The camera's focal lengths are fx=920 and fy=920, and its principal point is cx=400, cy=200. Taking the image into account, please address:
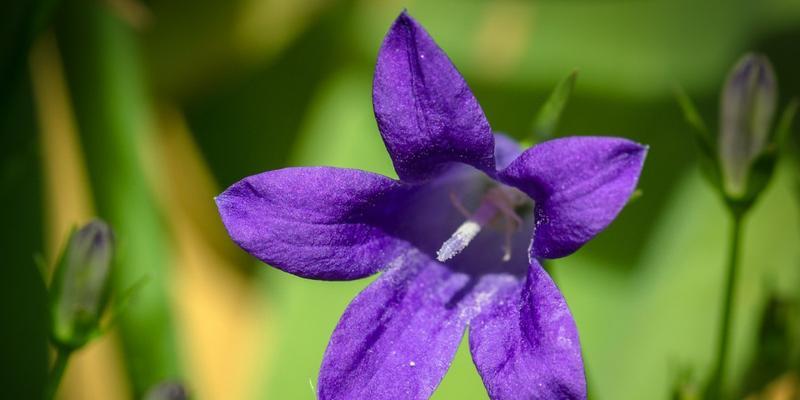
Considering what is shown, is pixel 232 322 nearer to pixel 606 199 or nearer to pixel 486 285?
pixel 486 285

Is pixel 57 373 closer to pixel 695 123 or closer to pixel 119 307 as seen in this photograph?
pixel 119 307

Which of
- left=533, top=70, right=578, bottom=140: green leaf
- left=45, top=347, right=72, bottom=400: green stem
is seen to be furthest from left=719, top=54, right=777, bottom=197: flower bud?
left=45, top=347, right=72, bottom=400: green stem

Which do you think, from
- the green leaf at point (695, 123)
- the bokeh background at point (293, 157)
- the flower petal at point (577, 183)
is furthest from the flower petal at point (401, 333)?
the bokeh background at point (293, 157)

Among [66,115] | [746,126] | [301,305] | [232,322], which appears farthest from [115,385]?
[746,126]

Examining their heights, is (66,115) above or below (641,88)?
above

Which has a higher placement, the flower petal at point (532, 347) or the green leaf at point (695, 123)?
the green leaf at point (695, 123)

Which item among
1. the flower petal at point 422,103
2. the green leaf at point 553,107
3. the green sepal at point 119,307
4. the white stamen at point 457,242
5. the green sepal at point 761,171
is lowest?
the green sepal at point 761,171

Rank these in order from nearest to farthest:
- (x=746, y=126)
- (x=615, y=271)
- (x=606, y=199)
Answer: (x=606, y=199)
(x=746, y=126)
(x=615, y=271)

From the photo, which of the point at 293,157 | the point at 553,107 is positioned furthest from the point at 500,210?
the point at 293,157

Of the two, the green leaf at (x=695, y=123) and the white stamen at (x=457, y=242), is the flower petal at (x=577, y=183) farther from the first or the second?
the green leaf at (x=695, y=123)
